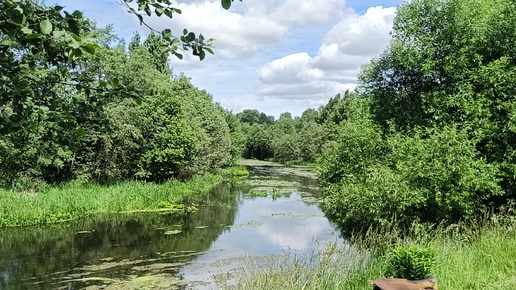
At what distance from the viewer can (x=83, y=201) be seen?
19656 mm

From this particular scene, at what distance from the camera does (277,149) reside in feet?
279

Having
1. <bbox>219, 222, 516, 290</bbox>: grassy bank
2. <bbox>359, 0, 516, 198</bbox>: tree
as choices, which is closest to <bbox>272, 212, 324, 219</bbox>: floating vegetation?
<bbox>359, 0, 516, 198</bbox>: tree

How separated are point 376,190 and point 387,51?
627cm

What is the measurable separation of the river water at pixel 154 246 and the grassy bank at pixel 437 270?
2.56 ft

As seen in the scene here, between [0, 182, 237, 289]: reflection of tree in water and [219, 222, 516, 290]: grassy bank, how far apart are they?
5802 millimetres

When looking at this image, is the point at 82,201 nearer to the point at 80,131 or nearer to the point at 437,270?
the point at 437,270

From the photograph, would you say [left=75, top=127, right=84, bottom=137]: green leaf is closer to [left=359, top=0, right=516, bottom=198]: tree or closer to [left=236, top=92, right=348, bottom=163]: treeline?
→ [left=359, top=0, right=516, bottom=198]: tree

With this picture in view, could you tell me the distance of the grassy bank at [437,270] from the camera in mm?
6543

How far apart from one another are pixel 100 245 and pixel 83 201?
5972 mm

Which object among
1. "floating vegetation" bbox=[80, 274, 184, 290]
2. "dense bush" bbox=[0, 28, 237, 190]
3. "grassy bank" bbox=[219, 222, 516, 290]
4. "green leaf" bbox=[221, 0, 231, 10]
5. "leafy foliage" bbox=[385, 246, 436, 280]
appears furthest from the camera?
"dense bush" bbox=[0, 28, 237, 190]

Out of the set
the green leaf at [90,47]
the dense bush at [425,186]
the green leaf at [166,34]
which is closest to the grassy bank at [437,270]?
the dense bush at [425,186]

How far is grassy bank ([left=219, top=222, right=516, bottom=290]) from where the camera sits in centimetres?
654

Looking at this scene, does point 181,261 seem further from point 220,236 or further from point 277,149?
point 277,149

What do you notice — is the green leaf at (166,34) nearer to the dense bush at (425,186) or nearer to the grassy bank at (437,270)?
the grassy bank at (437,270)
